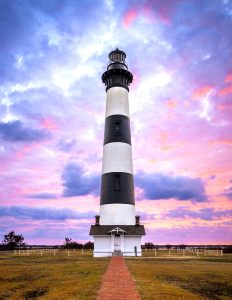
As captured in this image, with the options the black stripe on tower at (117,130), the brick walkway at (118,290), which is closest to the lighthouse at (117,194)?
the black stripe on tower at (117,130)

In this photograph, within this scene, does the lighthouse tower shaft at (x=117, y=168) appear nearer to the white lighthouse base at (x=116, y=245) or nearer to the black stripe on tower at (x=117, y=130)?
the black stripe on tower at (x=117, y=130)

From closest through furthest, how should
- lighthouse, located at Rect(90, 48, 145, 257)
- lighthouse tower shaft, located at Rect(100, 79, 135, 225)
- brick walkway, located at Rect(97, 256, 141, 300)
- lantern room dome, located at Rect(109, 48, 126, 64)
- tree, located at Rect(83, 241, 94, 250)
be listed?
brick walkway, located at Rect(97, 256, 141, 300) → lighthouse, located at Rect(90, 48, 145, 257) → lighthouse tower shaft, located at Rect(100, 79, 135, 225) → lantern room dome, located at Rect(109, 48, 126, 64) → tree, located at Rect(83, 241, 94, 250)

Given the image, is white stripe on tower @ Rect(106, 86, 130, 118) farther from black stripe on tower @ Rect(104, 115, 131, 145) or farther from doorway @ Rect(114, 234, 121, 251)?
doorway @ Rect(114, 234, 121, 251)

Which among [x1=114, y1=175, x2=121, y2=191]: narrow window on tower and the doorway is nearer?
the doorway

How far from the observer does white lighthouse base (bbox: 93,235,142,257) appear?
125 ft

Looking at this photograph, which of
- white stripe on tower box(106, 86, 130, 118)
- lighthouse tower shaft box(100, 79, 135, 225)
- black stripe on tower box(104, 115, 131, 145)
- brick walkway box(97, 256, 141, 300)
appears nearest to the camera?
brick walkway box(97, 256, 141, 300)

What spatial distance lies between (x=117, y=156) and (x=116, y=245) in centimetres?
1035

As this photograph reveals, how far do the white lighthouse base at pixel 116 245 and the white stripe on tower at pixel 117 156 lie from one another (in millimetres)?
1722

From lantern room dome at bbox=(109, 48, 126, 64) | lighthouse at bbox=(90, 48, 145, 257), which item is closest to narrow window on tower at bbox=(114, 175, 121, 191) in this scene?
lighthouse at bbox=(90, 48, 145, 257)

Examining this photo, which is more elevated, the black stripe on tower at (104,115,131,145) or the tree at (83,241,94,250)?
the black stripe on tower at (104,115,131,145)

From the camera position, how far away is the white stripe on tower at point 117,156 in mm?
38531

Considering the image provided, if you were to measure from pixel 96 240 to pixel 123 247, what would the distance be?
325cm

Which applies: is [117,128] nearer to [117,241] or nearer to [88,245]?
[117,241]

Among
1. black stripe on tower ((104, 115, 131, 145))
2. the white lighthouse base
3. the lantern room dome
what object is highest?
the lantern room dome
